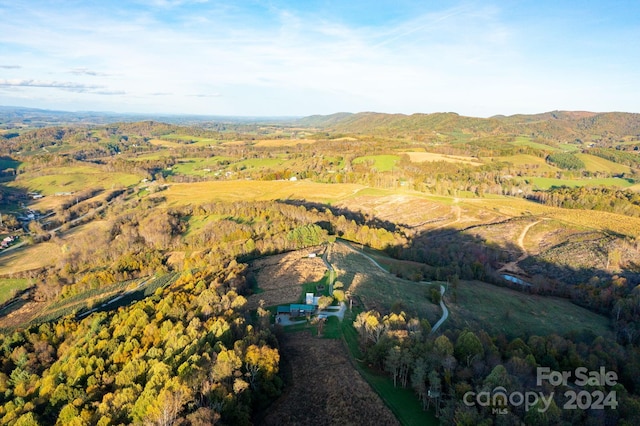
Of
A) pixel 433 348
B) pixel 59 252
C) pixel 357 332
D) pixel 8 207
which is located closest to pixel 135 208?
pixel 59 252

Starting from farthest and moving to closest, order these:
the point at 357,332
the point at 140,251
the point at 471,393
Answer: the point at 140,251, the point at 357,332, the point at 471,393

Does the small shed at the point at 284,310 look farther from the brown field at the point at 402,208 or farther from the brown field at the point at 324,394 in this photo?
the brown field at the point at 402,208

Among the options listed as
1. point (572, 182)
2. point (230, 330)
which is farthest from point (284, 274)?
point (572, 182)

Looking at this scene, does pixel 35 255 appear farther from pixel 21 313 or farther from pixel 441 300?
pixel 441 300

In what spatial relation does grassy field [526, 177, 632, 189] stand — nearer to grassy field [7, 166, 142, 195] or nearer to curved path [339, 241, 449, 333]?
curved path [339, 241, 449, 333]

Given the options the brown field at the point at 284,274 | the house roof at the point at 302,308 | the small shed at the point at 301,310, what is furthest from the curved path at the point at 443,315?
the brown field at the point at 284,274

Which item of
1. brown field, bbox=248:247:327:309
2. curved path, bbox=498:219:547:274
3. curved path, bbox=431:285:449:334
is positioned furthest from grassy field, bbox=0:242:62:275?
curved path, bbox=498:219:547:274

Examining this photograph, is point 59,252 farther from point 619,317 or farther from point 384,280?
point 619,317
